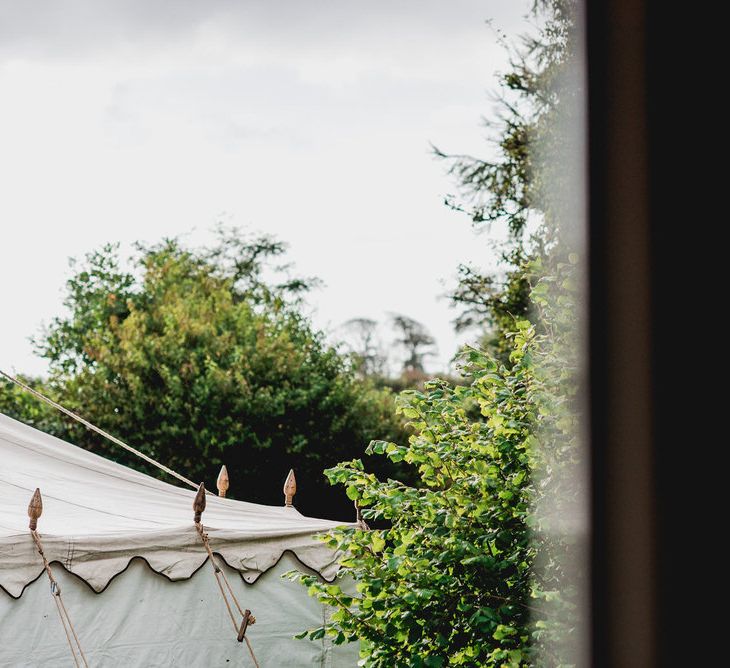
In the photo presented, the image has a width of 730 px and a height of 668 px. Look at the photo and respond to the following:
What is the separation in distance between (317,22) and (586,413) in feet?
3.19

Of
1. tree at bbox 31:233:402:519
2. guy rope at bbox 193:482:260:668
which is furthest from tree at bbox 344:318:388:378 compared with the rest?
guy rope at bbox 193:482:260:668

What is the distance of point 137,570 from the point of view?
4.26 metres

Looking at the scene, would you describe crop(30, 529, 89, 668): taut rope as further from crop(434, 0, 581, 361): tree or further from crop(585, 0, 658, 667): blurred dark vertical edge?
crop(434, 0, 581, 361): tree

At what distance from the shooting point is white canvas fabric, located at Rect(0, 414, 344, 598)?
4043mm

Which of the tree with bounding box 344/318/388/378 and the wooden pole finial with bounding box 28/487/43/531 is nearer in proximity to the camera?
the wooden pole finial with bounding box 28/487/43/531

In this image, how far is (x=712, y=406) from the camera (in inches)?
22.4

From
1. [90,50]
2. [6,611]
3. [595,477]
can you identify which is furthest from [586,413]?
[6,611]

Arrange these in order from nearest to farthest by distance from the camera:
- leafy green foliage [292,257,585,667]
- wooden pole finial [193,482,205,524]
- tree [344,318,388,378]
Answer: leafy green foliage [292,257,585,667], wooden pole finial [193,482,205,524], tree [344,318,388,378]

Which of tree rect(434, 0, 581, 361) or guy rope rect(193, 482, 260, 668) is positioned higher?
tree rect(434, 0, 581, 361)

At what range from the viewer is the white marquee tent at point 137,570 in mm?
3965

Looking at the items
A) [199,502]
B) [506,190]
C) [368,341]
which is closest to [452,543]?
[199,502]

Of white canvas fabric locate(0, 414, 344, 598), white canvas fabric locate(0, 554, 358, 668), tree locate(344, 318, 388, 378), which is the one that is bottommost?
white canvas fabric locate(0, 554, 358, 668)

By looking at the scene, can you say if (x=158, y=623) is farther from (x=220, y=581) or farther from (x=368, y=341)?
(x=368, y=341)

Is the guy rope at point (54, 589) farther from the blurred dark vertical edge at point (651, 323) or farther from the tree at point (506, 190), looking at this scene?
the tree at point (506, 190)
